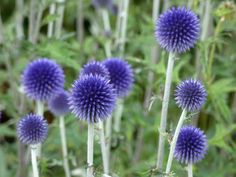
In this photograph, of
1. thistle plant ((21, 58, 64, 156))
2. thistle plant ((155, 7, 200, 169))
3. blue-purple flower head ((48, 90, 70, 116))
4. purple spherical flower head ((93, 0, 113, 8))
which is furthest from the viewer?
purple spherical flower head ((93, 0, 113, 8))

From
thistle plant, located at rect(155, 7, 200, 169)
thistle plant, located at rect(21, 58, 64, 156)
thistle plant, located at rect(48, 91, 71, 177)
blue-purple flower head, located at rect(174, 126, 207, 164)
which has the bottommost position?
blue-purple flower head, located at rect(174, 126, 207, 164)

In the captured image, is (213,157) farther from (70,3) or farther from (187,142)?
(70,3)

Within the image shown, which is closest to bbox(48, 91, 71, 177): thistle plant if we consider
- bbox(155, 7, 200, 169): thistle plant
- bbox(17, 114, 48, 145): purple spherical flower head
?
bbox(17, 114, 48, 145): purple spherical flower head

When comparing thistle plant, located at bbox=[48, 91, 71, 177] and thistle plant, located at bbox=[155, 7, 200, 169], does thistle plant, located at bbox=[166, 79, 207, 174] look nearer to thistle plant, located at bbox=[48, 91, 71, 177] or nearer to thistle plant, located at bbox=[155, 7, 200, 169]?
thistle plant, located at bbox=[155, 7, 200, 169]

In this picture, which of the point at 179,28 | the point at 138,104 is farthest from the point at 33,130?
the point at 138,104

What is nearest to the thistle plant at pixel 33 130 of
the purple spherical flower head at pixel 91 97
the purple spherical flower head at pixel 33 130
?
the purple spherical flower head at pixel 33 130

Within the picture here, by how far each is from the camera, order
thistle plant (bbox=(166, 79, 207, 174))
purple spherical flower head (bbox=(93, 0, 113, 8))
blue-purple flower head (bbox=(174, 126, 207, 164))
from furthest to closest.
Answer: purple spherical flower head (bbox=(93, 0, 113, 8)), blue-purple flower head (bbox=(174, 126, 207, 164)), thistle plant (bbox=(166, 79, 207, 174))

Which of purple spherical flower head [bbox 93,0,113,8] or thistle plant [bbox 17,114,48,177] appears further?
purple spherical flower head [bbox 93,0,113,8]
